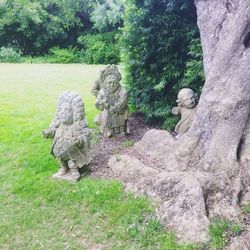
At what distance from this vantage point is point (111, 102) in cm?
706

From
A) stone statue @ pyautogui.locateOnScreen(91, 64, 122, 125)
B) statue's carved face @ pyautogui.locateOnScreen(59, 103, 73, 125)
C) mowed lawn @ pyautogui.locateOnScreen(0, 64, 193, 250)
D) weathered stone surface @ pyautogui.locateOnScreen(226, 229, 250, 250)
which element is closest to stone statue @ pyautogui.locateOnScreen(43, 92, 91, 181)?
statue's carved face @ pyautogui.locateOnScreen(59, 103, 73, 125)

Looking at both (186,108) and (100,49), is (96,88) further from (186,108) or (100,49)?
(100,49)

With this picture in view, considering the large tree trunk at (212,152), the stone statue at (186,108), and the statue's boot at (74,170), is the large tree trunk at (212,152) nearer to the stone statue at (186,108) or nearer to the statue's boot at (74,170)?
the statue's boot at (74,170)

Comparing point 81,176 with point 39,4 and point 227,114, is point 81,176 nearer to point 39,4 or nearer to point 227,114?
point 227,114

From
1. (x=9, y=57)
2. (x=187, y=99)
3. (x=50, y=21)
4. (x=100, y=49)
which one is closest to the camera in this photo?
(x=187, y=99)

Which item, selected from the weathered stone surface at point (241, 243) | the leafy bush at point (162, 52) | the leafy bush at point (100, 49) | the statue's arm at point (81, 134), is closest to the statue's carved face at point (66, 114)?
the statue's arm at point (81, 134)

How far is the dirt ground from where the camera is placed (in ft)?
18.4

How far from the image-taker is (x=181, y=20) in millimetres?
7426

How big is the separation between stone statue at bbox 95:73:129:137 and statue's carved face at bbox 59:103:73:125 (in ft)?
6.21

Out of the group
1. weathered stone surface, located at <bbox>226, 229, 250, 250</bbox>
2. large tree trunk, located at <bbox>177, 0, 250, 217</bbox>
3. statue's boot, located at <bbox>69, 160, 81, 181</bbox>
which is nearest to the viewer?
weathered stone surface, located at <bbox>226, 229, 250, 250</bbox>

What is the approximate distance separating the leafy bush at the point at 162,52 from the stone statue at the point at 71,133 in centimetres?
278

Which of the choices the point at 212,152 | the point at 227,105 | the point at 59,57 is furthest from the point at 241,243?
the point at 59,57

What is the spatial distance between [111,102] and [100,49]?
2111 centimetres

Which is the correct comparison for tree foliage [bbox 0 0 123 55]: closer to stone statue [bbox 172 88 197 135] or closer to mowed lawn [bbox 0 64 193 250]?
stone statue [bbox 172 88 197 135]
